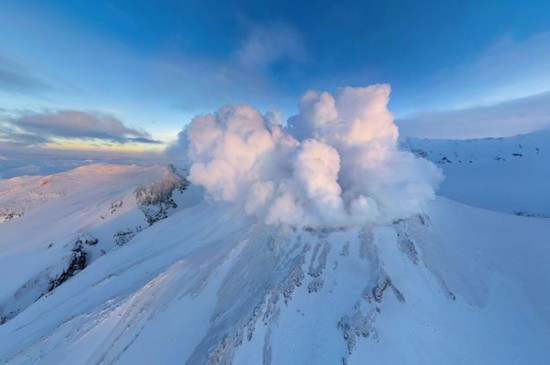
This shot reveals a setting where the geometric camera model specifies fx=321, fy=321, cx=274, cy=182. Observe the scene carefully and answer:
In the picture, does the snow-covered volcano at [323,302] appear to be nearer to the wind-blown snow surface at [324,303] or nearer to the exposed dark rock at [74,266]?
the wind-blown snow surface at [324,303]

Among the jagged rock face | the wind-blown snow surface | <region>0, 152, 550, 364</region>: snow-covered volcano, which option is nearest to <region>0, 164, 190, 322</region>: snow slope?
the jagged rock face

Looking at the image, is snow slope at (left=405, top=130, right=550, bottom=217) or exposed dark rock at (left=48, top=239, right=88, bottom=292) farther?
snow slope at (left=405, top=130, right=550, bottom=217)

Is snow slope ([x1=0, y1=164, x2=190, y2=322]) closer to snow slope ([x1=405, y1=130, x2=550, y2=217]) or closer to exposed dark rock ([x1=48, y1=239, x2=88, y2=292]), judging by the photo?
exposed dark rock ([x1=48, y1=239, x2=88, y2=292])

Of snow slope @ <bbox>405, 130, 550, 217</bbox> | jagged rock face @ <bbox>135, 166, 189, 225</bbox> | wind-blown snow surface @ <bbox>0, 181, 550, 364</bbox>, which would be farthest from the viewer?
jagged rock face @ <bbox>135, 166, 189, 225</bbox>

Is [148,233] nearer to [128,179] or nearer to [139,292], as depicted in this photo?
[139,292]

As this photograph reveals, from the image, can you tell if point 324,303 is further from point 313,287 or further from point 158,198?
point 158,198

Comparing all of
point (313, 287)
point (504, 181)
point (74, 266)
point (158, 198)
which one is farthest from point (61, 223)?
point (504, 181)
